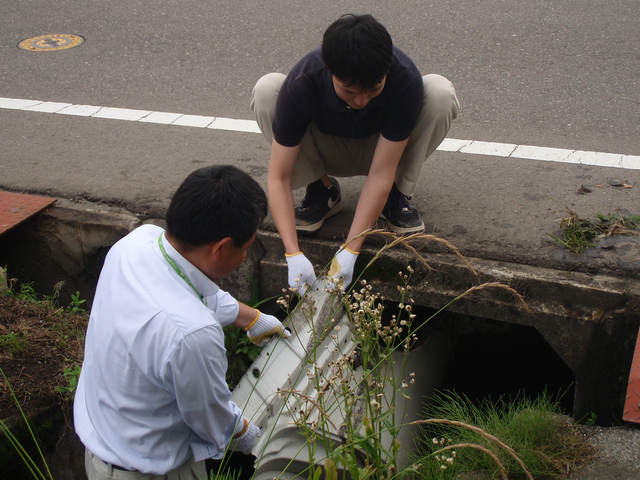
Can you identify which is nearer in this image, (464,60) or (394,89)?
(394,89)

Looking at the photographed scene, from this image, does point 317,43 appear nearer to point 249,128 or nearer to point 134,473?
point 249,128

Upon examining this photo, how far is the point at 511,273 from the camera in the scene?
2.23m

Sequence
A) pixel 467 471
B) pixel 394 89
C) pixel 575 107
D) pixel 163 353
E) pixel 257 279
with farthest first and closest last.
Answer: pixel 575 107, pixel 257 279, pixel 394 89, pixel 467 471, pixel 163 353

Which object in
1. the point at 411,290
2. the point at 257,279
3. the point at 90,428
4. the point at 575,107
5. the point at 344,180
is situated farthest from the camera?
the point at 575,107

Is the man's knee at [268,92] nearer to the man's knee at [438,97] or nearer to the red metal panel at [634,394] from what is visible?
the man's knee at [438,97]

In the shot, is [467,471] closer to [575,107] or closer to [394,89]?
[394,89]

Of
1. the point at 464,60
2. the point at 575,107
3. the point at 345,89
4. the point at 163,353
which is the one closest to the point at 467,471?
the point at 163,353

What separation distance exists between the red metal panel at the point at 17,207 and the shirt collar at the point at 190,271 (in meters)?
1.43

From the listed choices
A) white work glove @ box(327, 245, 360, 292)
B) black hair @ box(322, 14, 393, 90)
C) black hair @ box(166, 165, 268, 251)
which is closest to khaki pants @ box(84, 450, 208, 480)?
black hair @ box(166, 165, 268, 251)

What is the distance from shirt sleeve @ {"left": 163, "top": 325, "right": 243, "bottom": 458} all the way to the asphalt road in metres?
1.14

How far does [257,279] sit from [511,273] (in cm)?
123

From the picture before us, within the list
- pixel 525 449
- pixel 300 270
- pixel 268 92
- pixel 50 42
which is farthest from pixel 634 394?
pixel 50 42

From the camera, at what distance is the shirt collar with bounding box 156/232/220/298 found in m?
1.53

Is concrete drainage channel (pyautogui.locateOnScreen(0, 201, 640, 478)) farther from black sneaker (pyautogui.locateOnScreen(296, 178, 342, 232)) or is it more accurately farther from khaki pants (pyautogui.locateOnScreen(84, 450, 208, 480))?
khaki pants (pyautogui.locateOnScreen(84, 450, 208, 480))
